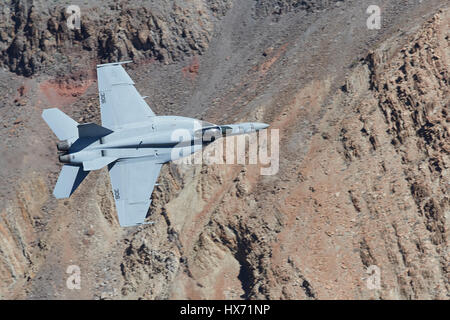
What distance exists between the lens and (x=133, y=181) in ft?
115

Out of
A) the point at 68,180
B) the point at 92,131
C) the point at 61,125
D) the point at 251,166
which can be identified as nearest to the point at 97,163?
the point at 92,131

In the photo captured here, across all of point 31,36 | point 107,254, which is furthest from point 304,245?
point 31,36

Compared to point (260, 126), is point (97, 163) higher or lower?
lower

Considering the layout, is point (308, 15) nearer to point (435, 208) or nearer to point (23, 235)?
point (435, 208)

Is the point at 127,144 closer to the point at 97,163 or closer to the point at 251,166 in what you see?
the point at 97,163

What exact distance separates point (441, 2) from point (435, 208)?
40.4 ft

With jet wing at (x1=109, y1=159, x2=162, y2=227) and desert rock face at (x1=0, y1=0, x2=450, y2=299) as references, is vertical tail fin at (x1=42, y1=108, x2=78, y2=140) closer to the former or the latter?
jet wing at (x1=109, y1=159, x2=162, y2=227)

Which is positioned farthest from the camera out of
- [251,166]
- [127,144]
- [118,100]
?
[251,166]

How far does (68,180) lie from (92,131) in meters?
2.66

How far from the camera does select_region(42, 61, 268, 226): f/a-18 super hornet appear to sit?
34406 mm

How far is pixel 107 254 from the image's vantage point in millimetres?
40469

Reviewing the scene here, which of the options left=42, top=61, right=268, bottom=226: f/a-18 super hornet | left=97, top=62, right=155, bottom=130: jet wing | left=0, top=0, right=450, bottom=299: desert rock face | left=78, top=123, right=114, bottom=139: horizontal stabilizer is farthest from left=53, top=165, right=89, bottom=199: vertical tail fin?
left=0, top=0, right=450, bottom=299: desert rock face

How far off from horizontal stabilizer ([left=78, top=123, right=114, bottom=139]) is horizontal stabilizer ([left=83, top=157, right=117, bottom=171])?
1156mm

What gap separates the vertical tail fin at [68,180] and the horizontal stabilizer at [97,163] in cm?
59
